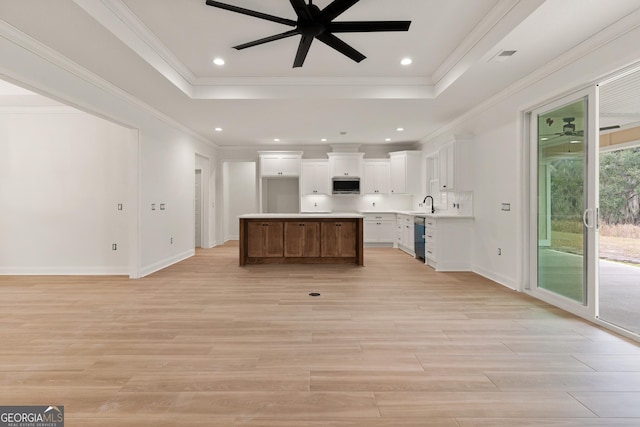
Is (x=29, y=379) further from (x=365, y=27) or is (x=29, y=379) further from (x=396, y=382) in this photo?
(x=365, y=27)

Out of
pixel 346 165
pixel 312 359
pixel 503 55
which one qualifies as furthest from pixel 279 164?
pixel 312 359

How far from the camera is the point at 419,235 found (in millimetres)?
6312

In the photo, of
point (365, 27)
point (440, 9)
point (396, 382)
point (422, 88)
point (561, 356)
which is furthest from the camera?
point (422, 88)

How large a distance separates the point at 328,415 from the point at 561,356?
191cm

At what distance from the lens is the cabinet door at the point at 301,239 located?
581cm

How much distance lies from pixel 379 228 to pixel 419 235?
188 cm

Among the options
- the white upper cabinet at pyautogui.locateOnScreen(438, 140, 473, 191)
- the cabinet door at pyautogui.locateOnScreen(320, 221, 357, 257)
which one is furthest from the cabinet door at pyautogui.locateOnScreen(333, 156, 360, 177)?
the white upper cabinet at pyautogui.locateOnScreen(438, 140, 473, 191)

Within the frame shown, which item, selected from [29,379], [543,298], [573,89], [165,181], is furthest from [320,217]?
[29,379]

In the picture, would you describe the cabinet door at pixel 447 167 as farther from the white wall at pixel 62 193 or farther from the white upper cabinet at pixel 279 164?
the white wall at pixel 62 193

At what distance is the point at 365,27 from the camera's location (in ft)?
8.43

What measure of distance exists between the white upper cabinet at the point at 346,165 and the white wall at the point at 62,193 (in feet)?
15.5

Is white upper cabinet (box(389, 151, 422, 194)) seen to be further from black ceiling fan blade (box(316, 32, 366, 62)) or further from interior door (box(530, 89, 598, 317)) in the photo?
black ceiling fan blade (box(316, 32, 366, 62))

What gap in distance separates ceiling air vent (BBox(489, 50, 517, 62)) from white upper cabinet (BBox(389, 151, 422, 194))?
461 cm

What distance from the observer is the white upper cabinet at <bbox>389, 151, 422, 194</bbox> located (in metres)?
7.95
